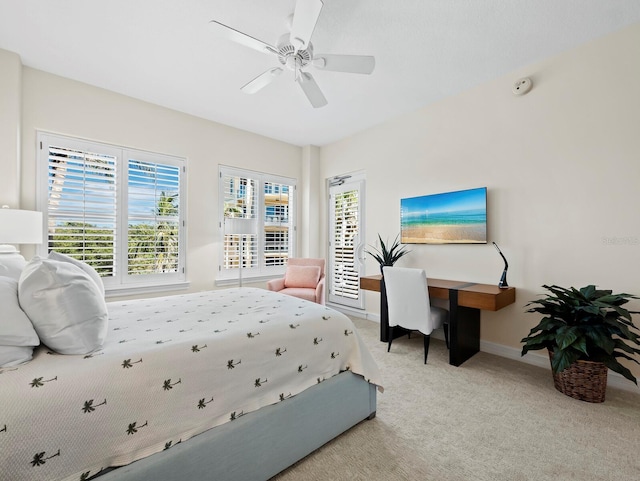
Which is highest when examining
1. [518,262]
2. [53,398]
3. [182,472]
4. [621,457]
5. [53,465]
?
[518,262]

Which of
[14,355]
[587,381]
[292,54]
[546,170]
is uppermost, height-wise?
[292,54]

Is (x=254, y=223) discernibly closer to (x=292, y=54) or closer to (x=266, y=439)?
(x=292, y=54)

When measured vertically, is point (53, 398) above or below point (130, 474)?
above

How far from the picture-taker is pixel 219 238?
13.4 ft

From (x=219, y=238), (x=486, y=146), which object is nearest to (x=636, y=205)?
(x=486, y=146)

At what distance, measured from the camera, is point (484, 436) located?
5.63ft

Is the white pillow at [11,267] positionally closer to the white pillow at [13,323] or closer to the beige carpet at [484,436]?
the white pillow at [13,323]

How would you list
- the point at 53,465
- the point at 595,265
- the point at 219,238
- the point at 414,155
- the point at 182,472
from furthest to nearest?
the point at 219,238, the point at 414,155, the point at 595,265, the point at 182,472, the point at 53,465

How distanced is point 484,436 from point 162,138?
423 cm

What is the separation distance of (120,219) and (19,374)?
108 inches

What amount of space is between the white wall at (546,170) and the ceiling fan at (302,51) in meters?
1.65

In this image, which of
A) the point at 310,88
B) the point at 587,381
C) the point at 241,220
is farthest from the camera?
the point at 241,220

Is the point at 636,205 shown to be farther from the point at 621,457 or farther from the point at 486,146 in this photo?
the point at 621,457

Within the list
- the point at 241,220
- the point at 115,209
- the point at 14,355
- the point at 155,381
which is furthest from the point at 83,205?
the point at 155,381
